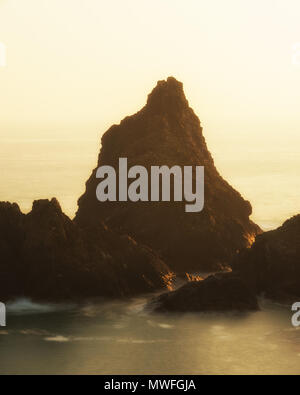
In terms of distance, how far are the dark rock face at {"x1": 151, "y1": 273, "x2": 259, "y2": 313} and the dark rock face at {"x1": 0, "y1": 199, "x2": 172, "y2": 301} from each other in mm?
7601

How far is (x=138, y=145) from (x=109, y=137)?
5.06m

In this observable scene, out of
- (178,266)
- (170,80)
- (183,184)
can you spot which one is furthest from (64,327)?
(170,80)

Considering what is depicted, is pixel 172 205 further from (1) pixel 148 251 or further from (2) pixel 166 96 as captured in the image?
(2) pixel 166 96

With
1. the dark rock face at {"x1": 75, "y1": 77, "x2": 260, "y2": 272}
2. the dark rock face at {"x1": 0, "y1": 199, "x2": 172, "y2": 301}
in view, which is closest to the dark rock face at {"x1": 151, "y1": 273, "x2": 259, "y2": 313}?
the dark rock face at {"x1": 0, "y1": 199, "x2": 172, "y2": 301}

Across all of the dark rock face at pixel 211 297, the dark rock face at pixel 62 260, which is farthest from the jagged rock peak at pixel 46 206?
the dark rock face at pixel 211 297

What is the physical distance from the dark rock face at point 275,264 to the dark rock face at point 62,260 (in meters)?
9.95

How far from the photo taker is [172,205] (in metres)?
175

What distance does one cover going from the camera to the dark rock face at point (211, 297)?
14700 centimetres

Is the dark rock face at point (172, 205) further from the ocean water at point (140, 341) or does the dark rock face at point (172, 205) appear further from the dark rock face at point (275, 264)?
the ocean water at point (140, 341)

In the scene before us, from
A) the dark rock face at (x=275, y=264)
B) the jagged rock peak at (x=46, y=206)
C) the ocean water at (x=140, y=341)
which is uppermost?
the jagged rock peak at (x=46, y=206)

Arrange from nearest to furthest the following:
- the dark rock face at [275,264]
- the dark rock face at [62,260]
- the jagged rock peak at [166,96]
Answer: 1. the dark rock face at [62,260]
2. the dark rock face at [275,264]
3. the jagged rock peak at [166,96]

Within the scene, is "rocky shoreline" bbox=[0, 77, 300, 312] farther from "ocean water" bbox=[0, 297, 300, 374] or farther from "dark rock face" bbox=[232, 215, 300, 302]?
"ocean water" bbox=[0, 297, 300, 374]
